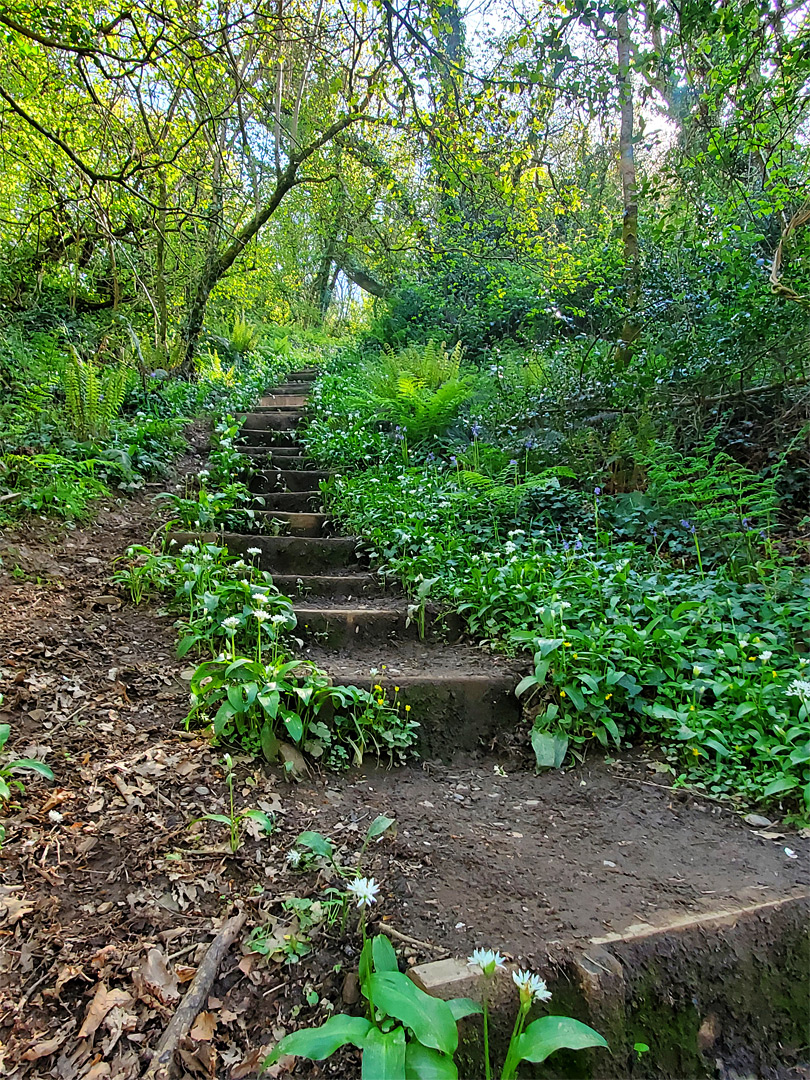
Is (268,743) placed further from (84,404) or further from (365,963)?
(84,404)

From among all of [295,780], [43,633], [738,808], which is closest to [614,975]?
[738,808]

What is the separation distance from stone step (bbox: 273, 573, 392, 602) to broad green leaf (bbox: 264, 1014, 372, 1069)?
249cm

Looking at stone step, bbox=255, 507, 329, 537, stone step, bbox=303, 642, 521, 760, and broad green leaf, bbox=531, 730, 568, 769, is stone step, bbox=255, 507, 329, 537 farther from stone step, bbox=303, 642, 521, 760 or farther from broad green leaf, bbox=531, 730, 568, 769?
broad green leaf, bbox=531, 730, 568, 769

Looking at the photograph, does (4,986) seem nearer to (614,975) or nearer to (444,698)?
(614,975)

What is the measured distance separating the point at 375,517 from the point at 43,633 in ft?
7.15

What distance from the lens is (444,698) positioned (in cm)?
255

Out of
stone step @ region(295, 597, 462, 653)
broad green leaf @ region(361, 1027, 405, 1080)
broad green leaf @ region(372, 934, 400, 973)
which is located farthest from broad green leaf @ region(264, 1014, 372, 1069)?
stone step @ region(295, 597, 462, 653)

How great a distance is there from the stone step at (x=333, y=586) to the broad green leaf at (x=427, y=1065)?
255 cm

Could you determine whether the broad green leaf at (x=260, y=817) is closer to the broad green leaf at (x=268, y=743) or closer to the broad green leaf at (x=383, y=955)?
the broad green leaf at (x=268, y=743)

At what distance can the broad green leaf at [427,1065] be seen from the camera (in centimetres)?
103

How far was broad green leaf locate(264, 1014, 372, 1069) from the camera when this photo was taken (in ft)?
3.36

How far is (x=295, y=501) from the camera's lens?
185 inches

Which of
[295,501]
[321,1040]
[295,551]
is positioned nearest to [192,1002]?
[321,1040]

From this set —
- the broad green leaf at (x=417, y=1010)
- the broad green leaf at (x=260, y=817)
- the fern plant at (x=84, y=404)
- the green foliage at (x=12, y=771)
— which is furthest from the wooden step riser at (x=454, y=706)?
the fern plant at (x=84, y=404)
